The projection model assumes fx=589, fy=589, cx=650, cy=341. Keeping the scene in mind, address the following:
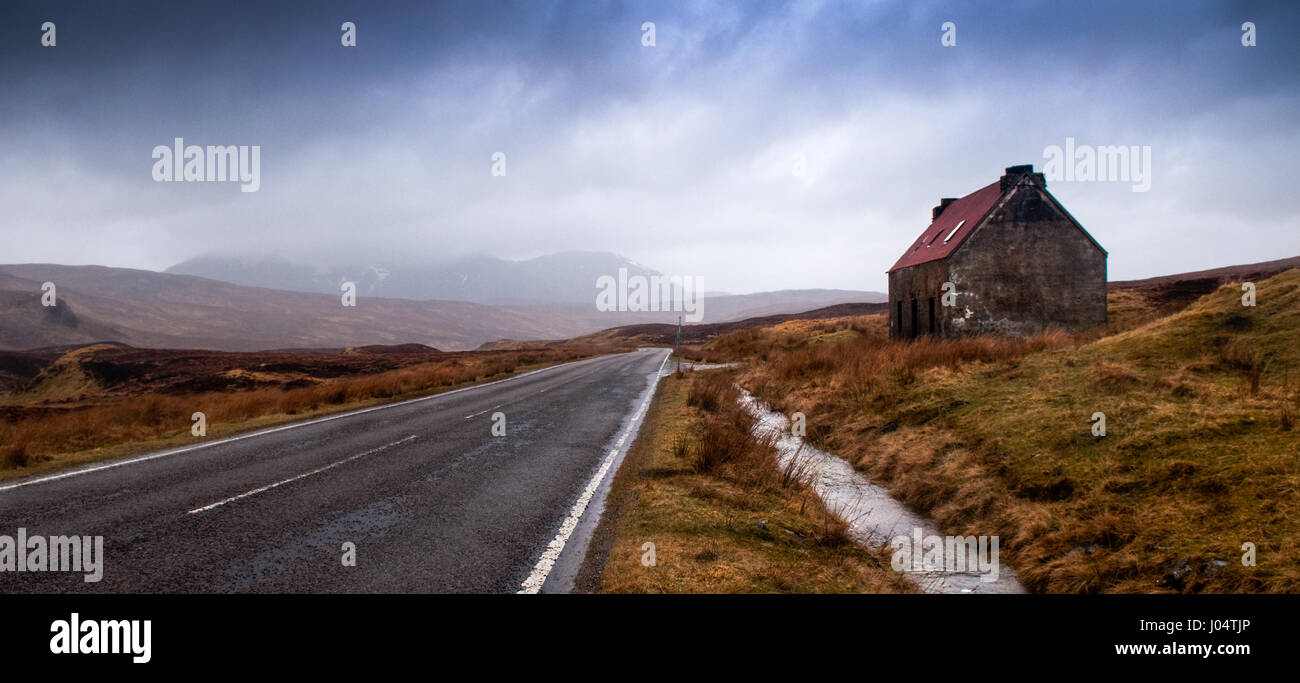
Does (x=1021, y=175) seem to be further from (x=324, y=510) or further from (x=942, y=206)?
(x=324, y=510)

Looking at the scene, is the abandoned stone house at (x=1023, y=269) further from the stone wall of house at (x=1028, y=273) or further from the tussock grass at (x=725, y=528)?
the tussock grass at (x=725, y=528)

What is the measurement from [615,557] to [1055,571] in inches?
189

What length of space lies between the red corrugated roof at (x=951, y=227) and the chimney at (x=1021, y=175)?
0.57 metres

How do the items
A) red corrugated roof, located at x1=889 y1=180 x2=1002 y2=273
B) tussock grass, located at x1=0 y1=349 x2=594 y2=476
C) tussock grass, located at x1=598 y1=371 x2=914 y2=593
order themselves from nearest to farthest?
tussock grass, located at x1=598 y1=371 x2=914 y2=593 → tussock grass, located at x1=0 y1=349 x2=594 y2=476 → red corrugated roof, located at x1=889 y1=180 x2=1002 y2=273

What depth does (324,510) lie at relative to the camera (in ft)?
23.1

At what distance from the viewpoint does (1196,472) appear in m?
7.25

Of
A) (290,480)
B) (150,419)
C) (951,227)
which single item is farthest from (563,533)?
(951,227)

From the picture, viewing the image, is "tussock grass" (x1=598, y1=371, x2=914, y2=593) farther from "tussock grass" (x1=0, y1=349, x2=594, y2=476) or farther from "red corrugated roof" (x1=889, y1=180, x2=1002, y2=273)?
"red corrugated roof" (x1=889, y1=180, x2=1002, y2=273)

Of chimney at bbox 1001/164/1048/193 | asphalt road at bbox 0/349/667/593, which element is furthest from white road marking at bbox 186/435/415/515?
chimney at bbox 1001/164/1048/193

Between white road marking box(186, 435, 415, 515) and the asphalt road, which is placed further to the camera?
white road marking box(186, 435, 415, 515)

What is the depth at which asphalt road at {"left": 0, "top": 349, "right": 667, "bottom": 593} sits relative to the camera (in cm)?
493

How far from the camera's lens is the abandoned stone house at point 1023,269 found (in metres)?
24.5

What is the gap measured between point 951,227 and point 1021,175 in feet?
13.0

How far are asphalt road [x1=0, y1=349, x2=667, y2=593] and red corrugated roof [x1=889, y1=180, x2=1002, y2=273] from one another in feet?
65.1
